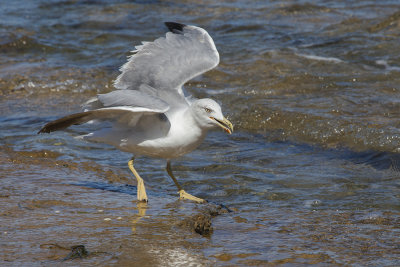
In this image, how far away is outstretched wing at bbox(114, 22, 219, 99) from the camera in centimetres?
560

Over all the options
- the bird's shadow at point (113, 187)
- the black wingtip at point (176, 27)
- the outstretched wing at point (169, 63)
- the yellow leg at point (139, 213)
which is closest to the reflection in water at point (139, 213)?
the yellow leg at point (139, 213)

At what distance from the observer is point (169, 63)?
5871mm

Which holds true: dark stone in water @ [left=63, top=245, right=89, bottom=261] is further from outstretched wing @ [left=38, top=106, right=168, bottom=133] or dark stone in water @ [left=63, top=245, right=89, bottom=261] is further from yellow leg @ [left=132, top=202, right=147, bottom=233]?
outstretched wing @ [left=38, top=106, right=168, bottom=133]

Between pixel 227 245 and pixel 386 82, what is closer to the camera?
pixel 227 245

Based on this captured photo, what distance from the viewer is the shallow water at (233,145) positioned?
13.3ft

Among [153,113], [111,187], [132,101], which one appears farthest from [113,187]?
[132,101]

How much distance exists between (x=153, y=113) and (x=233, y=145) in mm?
2639

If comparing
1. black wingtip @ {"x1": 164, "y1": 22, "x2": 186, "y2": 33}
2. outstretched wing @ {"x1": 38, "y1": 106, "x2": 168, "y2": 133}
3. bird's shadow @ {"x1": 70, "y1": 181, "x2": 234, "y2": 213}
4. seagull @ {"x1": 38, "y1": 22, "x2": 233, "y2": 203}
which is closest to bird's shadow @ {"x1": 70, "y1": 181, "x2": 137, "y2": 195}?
bird's shadow @ {"x1": 70, "y1": 181, "x2": 234, "y2": 213}

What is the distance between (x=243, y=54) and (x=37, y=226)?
23.3 ft

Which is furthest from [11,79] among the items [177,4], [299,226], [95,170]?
[299,226]

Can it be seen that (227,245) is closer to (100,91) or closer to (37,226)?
(37,226)

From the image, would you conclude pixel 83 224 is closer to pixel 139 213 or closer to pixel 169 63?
pixel 139 213

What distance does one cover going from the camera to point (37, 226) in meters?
4.22

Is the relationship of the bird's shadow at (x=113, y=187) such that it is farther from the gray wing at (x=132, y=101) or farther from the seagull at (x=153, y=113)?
the gray wing at (x=132, y=101)
